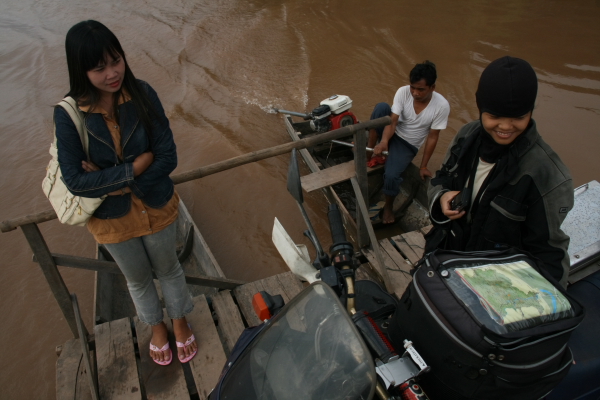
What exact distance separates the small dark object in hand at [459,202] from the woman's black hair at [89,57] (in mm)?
1791

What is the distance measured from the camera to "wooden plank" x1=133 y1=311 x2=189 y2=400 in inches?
112

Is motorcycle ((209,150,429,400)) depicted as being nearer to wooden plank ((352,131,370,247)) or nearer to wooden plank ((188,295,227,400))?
wooden plank ((188,295,227,400))

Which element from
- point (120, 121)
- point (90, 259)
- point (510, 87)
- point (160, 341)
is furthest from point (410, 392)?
point (90, 259)

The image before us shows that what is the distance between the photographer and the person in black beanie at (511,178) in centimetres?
180

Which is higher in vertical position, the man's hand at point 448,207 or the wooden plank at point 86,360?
the man's hand at point 448,207

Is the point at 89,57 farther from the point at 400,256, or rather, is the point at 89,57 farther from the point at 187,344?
the point at 400,256

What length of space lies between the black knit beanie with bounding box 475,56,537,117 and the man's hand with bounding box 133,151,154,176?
1730 mm

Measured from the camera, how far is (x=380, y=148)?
5.20m

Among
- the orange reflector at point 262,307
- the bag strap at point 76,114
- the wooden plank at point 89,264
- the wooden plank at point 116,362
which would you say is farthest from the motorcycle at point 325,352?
the wooden plank at point 89,264

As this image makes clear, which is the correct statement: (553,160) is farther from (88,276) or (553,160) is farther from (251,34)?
(251,34)

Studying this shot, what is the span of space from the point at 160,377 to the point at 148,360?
0.58ft

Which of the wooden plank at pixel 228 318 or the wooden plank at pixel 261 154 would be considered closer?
the wooden plank at pixel 261 154

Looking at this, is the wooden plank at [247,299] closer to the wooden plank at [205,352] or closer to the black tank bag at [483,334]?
the wooden plank at [205,352]

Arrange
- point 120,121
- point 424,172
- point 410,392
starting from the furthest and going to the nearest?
point 424,172, point 120,121, point 410,392
